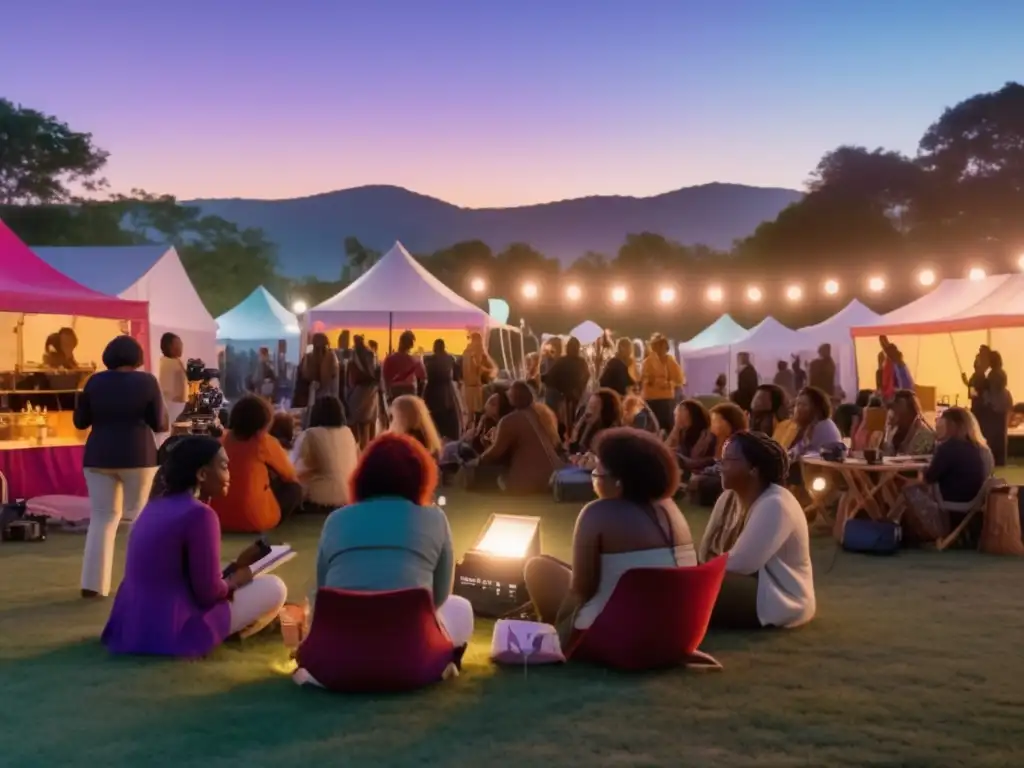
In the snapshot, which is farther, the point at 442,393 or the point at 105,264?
the point at 105,264

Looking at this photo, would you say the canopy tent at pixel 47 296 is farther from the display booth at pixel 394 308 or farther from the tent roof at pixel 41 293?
the display booth at pixel 394 308

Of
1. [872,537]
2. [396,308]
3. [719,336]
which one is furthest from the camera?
[719,336]

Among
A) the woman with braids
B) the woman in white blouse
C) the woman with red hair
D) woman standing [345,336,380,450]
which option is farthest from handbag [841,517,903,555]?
woman standing [345,336,380,450]

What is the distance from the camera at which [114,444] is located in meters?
5.71

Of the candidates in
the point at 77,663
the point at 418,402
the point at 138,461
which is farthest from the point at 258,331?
the point at 77,663

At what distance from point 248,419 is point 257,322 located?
1694 cm

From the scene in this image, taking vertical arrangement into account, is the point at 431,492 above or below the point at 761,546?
above

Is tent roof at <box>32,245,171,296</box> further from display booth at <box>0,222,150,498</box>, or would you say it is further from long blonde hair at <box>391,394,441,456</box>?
long blonde hair at <box>391,394,441,456</box>

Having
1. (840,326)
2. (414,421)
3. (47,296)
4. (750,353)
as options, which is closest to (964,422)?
(414,421)

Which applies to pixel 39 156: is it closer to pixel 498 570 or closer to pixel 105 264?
pixel 105 264

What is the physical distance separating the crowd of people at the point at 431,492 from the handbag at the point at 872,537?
1.54ft

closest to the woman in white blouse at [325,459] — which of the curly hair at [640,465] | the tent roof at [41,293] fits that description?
the tent roof at [41,293]

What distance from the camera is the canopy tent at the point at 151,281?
51.7 ft

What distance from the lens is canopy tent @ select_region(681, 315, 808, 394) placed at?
2303 centimetres
